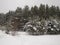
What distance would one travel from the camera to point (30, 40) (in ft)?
5.32

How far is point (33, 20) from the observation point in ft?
5.42

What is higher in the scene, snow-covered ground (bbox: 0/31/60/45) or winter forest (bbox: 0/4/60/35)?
winter forest (bbox: 0/4/60/35)

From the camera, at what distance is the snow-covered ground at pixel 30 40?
5.31 feet

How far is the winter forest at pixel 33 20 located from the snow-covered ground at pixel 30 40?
54 mm

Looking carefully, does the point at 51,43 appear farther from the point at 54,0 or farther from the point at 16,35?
the point at 54,0

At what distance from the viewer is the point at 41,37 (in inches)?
63.9

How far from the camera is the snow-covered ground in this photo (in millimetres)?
1618

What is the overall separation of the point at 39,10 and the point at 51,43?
18.8 inches

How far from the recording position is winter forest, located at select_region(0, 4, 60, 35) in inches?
64.4

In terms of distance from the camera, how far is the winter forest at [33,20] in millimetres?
1635

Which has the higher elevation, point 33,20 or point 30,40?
point 33,20

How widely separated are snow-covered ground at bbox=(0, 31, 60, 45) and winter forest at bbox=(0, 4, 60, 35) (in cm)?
5

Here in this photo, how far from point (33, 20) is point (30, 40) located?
27 centimetres

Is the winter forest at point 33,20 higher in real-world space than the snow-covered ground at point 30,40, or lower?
higher
